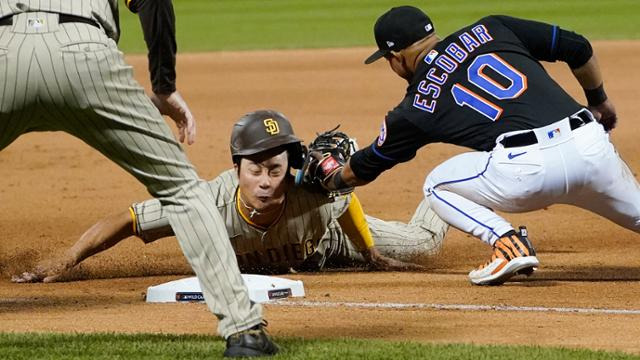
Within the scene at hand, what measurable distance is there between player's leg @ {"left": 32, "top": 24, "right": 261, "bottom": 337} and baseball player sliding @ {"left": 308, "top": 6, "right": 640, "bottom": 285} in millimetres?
1889

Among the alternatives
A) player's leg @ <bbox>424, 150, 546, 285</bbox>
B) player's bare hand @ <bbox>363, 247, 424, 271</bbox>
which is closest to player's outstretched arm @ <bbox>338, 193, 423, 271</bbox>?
player's bare hand @ <bbox>363, 247, 424, 271</bbox>

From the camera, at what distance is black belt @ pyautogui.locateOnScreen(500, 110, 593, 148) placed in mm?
5879

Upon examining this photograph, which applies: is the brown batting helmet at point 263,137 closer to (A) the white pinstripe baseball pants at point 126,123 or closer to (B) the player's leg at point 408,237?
(B) the player's leg at point 408,237

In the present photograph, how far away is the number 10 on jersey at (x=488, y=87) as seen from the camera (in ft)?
19.5

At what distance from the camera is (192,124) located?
215 inches

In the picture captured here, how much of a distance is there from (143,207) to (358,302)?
1.29 metres

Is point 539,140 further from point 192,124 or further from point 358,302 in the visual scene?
point 192,124

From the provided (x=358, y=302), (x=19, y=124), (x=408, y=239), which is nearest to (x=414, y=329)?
(x=358, y=302)

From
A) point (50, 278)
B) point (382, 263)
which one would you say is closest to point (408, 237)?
point (382, 263)

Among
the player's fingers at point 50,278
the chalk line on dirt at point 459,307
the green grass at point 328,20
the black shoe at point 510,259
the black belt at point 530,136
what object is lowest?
the green grass at point 328,20

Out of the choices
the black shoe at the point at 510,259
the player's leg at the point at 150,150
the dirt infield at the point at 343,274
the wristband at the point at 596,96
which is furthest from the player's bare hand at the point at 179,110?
the wristband at the point at 596,96

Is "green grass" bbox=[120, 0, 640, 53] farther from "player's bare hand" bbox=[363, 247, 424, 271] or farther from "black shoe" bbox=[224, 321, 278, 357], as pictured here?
"black shoe" bbox=[224, 321, 278, 357]

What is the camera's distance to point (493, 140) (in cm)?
597

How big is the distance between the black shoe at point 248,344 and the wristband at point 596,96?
2942 millimetres
